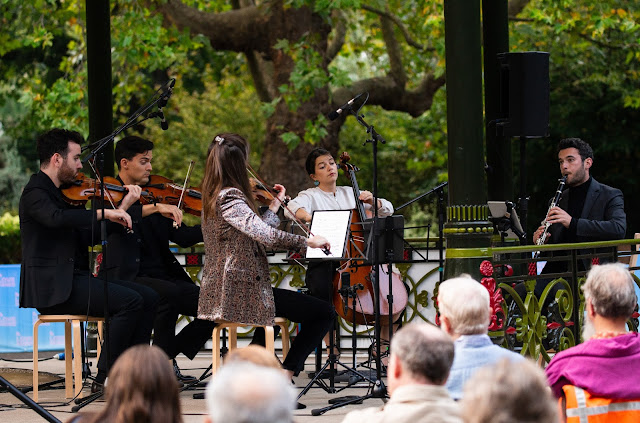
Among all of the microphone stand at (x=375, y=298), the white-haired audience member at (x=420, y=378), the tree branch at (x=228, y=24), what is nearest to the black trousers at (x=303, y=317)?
the microphone stand at (x=375, y=298)

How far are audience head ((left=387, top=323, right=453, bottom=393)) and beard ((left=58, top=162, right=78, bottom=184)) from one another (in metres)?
4.22

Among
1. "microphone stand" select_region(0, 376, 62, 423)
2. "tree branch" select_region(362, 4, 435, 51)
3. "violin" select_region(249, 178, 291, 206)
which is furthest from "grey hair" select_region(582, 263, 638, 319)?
"tree branch" select_region(362, 4, 435, 51)

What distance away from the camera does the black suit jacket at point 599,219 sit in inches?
296

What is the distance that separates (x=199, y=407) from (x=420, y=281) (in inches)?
124

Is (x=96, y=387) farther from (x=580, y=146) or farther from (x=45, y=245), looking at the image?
(x=580, y=146)

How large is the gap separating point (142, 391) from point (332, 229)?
371cm

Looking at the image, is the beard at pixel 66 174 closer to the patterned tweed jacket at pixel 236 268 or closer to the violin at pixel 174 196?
the violin at pixel 174 196

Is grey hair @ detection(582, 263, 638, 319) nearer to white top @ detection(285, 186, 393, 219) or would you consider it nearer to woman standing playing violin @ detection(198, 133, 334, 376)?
woman standing playing violin @ detection(198, 133, 334, 376)

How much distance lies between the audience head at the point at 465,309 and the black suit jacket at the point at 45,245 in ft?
10.9

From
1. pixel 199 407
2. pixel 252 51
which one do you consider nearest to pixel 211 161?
pixel 199 407

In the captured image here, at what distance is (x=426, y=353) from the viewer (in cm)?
304

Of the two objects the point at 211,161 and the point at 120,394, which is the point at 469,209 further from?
the point at 120,394

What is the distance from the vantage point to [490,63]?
8.96 meters

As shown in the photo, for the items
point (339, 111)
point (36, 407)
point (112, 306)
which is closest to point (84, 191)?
point (112, 306)
